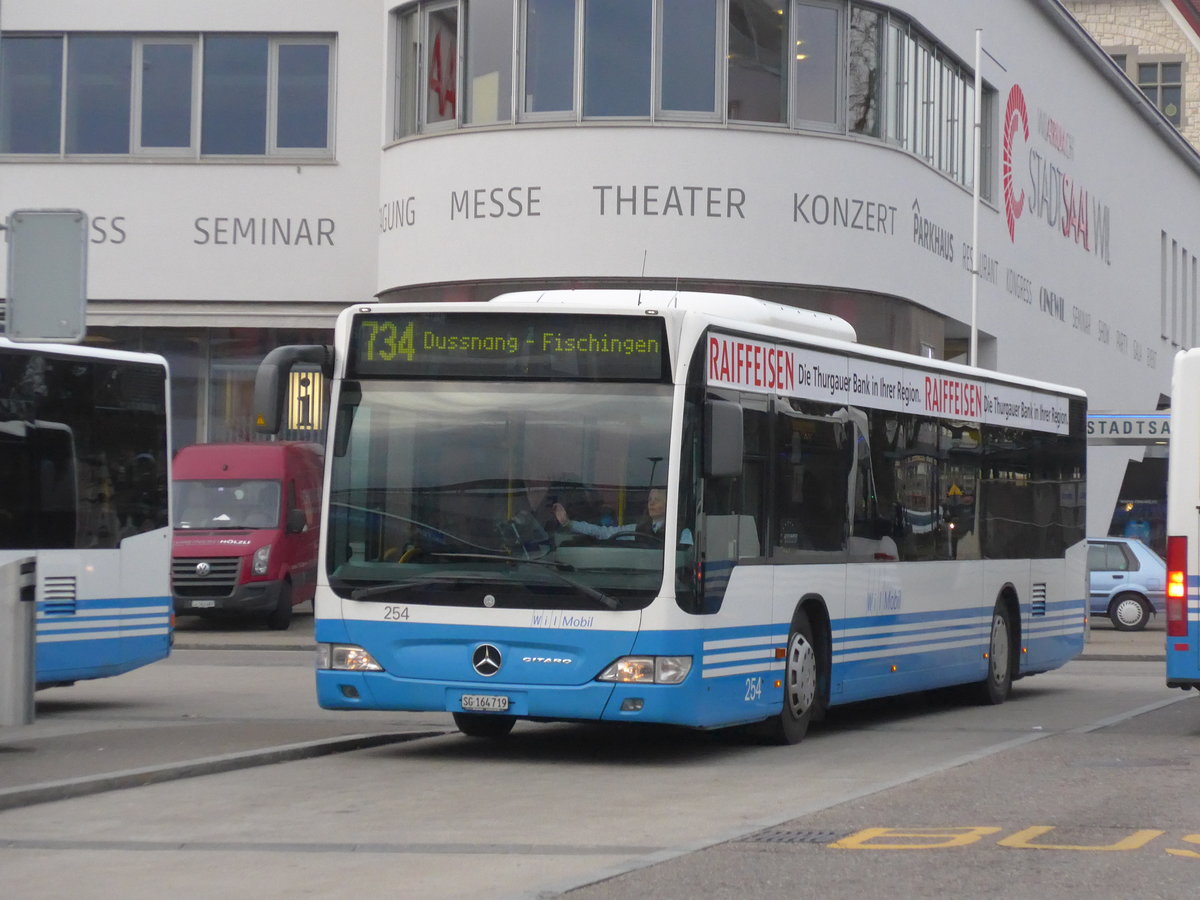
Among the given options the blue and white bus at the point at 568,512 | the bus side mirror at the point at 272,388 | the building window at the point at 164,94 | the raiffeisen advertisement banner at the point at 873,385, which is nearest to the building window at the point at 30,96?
the building window at the point at 164,94

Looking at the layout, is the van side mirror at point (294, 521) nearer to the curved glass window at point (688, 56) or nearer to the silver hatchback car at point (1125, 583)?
the curved glass window at point (688, 56)

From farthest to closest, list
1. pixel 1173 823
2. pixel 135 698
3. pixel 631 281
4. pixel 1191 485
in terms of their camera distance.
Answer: pixel 631 281 < pixel 135 698 < pixel 1191 485 < pixel 1173 823

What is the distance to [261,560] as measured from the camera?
26984 millimetres

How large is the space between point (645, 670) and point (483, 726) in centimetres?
247

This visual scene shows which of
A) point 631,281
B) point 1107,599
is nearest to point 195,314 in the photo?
point 631,281

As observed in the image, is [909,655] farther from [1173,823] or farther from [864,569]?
[1173,823]

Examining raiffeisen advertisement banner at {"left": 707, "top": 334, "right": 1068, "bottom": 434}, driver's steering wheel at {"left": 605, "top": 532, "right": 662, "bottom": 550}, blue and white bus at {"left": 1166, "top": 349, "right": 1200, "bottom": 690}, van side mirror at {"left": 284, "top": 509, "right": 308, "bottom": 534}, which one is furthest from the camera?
van side mirror at {"left": 284, "top": 509, "right": 308, "bottom": 534}

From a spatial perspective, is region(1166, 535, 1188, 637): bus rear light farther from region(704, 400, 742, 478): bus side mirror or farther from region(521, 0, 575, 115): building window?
region(521, 0, 575, 115): building window

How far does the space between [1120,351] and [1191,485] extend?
1325 inches

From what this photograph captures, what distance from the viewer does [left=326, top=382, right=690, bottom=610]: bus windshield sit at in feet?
39.1

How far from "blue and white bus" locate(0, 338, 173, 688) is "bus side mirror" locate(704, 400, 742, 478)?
562 centimetres

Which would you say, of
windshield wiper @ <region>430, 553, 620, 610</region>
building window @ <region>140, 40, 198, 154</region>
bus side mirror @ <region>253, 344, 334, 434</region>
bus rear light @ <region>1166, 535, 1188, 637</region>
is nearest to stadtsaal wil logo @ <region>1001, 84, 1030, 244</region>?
building window @ <region>140, 40, 198, 154</region>

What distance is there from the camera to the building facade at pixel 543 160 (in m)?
25.8

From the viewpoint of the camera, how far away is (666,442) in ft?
39.3
